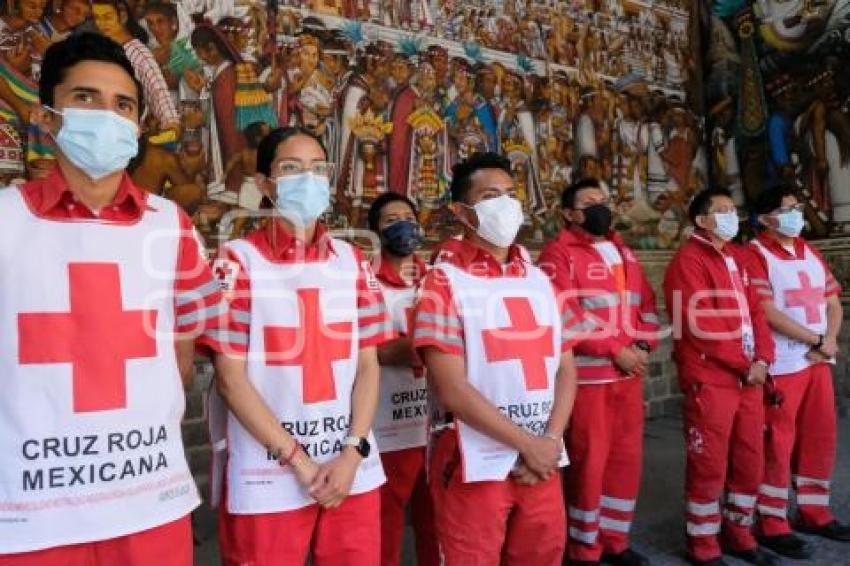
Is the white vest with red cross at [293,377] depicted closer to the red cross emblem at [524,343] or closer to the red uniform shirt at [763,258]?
the red cross emblem at [524,343]

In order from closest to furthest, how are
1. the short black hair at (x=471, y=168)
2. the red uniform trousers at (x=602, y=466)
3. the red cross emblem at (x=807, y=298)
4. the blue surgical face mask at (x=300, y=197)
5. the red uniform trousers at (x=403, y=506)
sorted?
the blue surgical face mask at (x=300, y=197) → the short black hair at (x=471, y=168) → the red uniform trousers at (x=403, y=506) → the red uniform trousers at (x=602, y=466) → the red cross emblem at (x=807, y=298)

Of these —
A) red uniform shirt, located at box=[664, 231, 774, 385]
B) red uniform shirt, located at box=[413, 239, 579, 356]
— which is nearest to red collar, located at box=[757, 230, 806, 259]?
red uniform shirt, located at box=[664, 231, 774, 385]

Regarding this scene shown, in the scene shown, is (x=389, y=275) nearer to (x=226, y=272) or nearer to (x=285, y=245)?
(x=285, y=245)

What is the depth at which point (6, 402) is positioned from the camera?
1576 mm

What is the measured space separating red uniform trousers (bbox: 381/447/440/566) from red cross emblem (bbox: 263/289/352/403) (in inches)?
45.4

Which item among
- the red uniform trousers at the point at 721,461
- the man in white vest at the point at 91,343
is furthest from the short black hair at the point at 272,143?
the red uniform trousers at the point at 721,461

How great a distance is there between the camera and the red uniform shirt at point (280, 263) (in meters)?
2.09

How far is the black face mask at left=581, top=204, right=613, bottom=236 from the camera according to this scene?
12.7ft

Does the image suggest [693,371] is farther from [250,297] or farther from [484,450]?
[250,297]

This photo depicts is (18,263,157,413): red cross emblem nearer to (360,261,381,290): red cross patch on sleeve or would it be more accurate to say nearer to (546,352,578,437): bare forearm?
(360,261,381,290): red cross patch on sleeve

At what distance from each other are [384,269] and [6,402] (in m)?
2.05

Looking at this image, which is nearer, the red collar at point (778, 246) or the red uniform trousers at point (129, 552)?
the red uniform trousers at point (129, 552)

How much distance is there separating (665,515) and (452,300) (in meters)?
2.78

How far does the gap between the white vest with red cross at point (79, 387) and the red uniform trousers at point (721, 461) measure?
274 cm
